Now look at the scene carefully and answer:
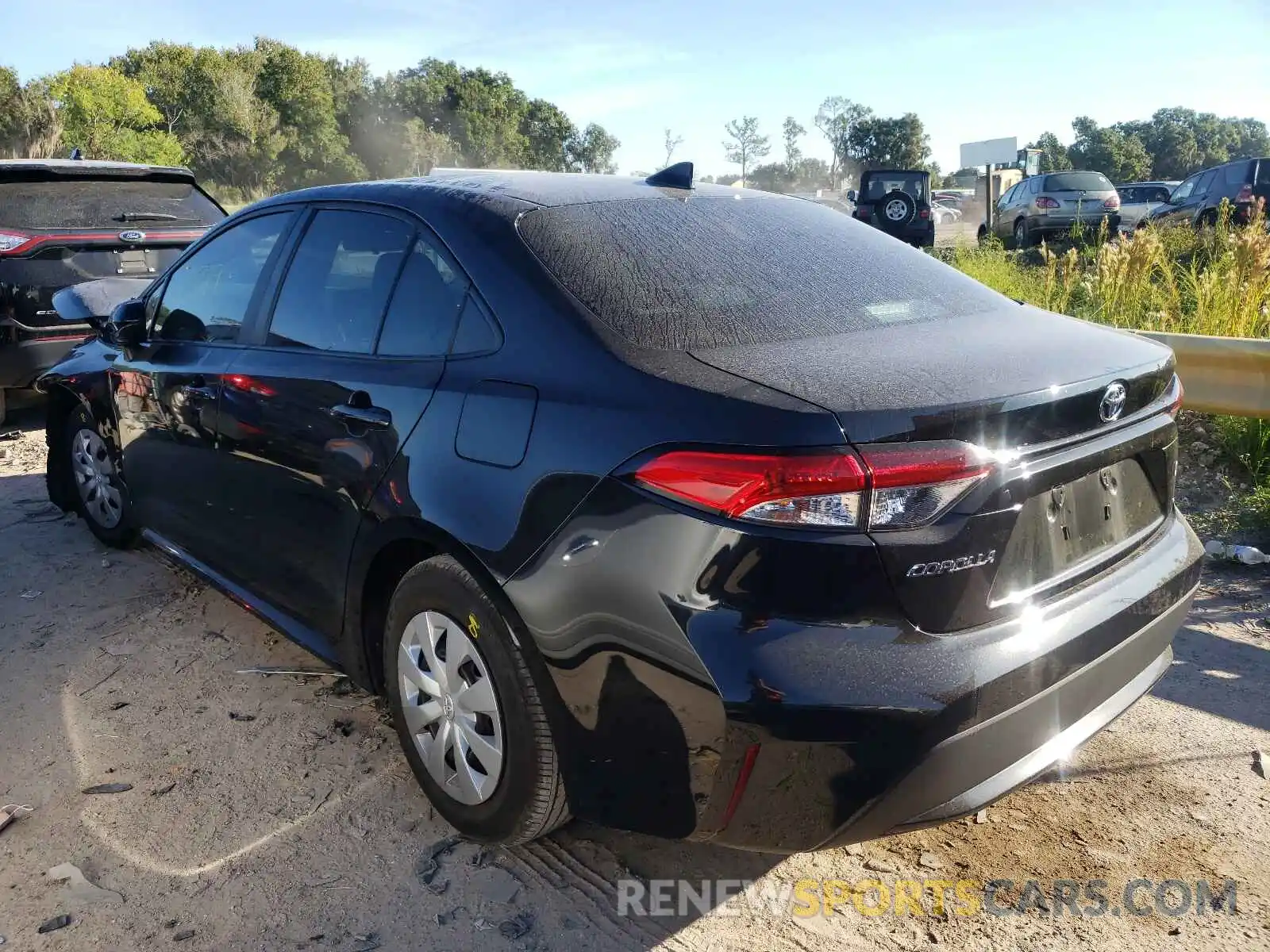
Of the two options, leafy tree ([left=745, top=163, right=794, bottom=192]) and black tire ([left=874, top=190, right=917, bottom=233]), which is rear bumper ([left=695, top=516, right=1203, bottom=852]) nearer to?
black tire ([left=874, top=190, right=917, bottom=233])

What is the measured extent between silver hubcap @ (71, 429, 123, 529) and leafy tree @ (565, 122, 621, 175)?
73.8 m

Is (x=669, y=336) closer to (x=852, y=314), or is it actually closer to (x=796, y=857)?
(x=852, y=314)

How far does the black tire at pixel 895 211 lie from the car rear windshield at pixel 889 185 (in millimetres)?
1281

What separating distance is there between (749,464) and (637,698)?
1.69ft

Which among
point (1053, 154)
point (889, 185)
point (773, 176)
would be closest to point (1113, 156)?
point (1053, 154)

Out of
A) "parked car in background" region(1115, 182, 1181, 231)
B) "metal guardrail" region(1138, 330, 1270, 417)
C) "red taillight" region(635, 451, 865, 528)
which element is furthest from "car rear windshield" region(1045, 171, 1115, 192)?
"red taillight" region(635, 451, 865, 528)

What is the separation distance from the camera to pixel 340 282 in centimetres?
294

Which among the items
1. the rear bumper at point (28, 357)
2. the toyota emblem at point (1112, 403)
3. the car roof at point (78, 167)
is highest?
the car roof at point (78, 167)

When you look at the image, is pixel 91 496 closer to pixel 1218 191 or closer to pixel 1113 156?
pixel 1218 191

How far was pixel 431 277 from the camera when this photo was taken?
8.48 feet

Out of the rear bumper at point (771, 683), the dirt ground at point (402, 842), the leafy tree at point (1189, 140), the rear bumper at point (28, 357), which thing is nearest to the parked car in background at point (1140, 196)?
the rear bumper at point (28, 357)

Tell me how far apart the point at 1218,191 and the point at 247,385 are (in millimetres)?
15572

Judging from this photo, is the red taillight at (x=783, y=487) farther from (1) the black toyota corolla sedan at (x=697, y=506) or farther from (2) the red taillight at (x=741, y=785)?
(2) the red taillight at (x=741, y=785)

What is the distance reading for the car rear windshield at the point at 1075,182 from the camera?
18.1m
